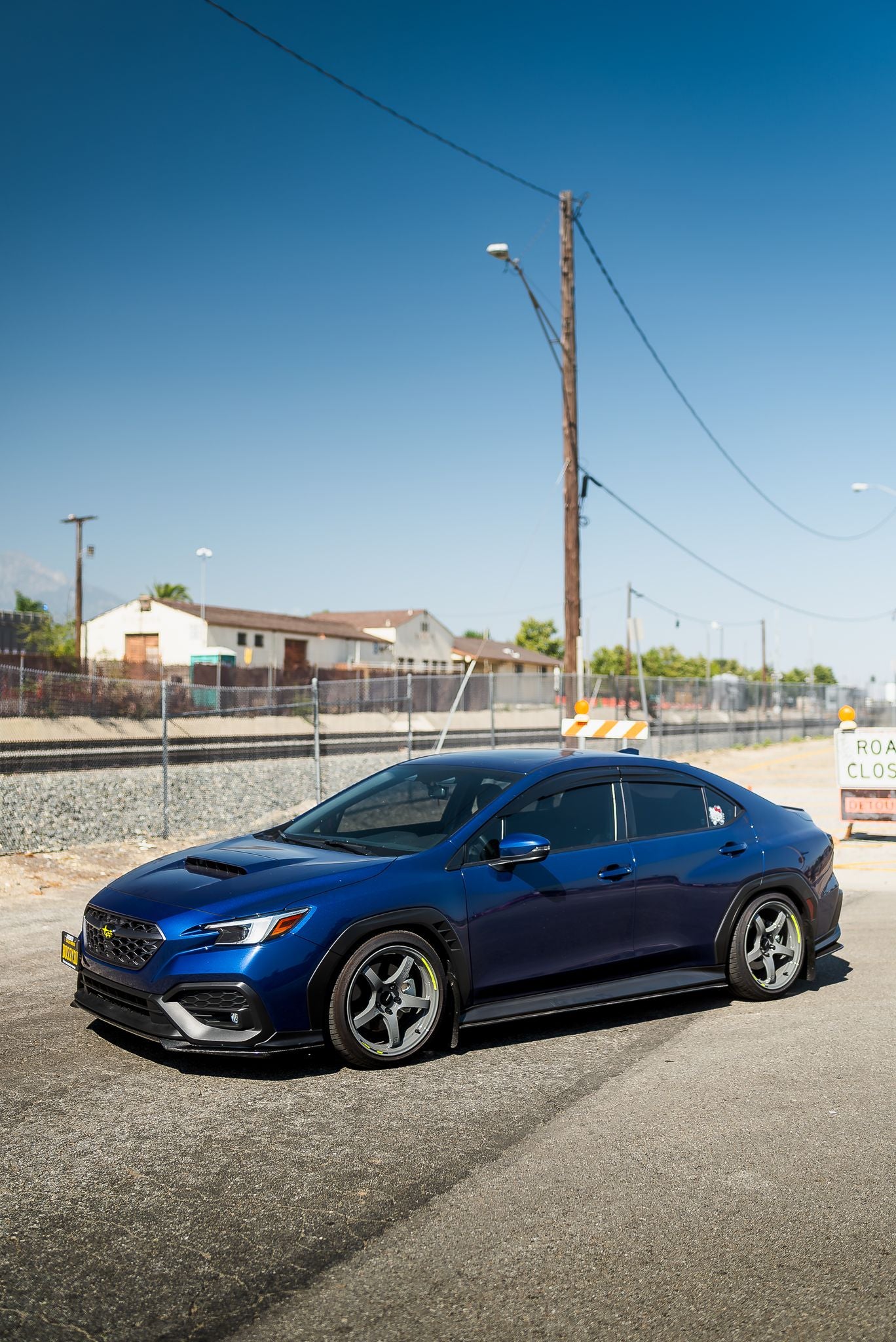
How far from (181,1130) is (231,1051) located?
0.52 meters

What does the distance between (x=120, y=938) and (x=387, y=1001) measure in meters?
1.27

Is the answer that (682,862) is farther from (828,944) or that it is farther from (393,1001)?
(393,1001)

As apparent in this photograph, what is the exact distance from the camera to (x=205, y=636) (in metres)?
63.6

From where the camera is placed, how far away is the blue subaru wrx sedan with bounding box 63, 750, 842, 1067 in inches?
210

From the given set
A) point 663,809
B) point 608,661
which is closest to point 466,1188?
point 663,809

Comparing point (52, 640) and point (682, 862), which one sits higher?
point (52, 640)

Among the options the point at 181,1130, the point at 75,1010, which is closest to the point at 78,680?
the point at 75,1010

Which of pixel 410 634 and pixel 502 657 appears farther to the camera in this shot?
pixel 502 657

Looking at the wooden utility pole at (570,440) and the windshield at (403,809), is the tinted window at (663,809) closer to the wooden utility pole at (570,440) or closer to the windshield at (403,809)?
the windshield at (403,809)

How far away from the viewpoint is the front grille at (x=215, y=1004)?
5.22m

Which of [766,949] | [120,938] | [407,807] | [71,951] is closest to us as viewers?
[120,938]

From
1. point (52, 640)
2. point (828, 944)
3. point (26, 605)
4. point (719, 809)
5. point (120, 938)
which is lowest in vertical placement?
point (828, 944)

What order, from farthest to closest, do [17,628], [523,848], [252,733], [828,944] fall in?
[17,628], [252,733], [828,944], [523,848]

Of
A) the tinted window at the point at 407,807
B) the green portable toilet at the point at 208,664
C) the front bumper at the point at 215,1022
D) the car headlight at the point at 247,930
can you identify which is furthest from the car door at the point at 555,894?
the green portable toilet at the point at 208,664
